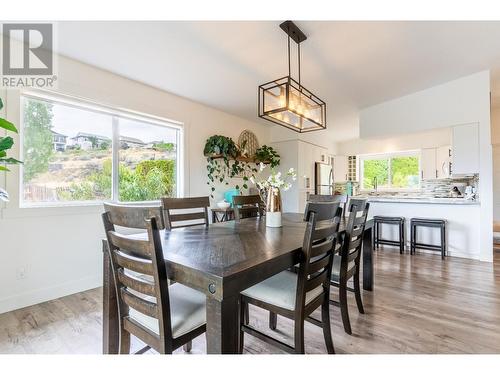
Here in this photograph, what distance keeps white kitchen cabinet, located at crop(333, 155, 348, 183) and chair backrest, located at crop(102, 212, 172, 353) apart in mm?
6780

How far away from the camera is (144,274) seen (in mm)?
1139

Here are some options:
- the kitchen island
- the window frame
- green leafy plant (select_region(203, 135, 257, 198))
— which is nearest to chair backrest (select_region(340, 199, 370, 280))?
green leafy plant (select_region(203, 135, 257, 198))

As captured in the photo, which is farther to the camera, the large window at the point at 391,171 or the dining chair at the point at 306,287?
the large window at the point at 391,171

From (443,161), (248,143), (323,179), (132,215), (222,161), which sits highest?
(248,143)

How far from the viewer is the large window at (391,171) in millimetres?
6195

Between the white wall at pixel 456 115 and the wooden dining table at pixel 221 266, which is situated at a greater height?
the white wall at pixel 456 115

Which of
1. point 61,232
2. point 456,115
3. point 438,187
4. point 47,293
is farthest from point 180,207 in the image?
point 438,187

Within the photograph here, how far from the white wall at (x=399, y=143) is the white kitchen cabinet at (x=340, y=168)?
186 millimetres

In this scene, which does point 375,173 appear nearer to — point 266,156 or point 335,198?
point 266,156

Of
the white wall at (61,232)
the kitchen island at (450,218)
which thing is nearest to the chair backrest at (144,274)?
the white wall at (61,232)

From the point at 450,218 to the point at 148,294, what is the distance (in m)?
4.73

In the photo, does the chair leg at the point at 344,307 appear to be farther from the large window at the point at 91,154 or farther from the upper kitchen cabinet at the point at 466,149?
the upper kitchen cabinet at the point at 466,149
